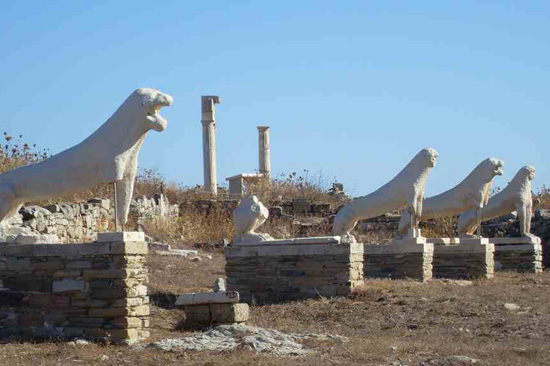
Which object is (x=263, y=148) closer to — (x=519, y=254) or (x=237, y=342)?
(x=519, y=254)

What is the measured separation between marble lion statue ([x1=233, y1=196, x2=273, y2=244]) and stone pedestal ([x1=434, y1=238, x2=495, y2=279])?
185 inches

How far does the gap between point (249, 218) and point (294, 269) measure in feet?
3.54

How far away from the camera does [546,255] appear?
916 inches

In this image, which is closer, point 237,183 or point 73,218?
point 73,218

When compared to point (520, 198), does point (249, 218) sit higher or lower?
lower

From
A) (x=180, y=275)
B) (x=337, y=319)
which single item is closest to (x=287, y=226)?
(x=180, y=275)

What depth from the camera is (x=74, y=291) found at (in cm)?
1052

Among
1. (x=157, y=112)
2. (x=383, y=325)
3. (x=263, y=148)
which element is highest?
(x=263, y=148)

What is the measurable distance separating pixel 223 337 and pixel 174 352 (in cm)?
86

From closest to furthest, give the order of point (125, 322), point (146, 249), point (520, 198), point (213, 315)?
point (125, 322) < point (146, 249) < point (213, 315) < point (520, 198)

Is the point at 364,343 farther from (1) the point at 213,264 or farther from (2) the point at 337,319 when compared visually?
(1) the point at 213,264

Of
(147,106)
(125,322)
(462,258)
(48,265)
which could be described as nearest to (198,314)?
(125,322)

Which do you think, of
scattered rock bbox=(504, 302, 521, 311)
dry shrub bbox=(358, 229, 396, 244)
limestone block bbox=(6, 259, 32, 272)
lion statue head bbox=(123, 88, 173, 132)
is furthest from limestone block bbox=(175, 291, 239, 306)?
dry shrub bbox=(358, 229, 396, 244)

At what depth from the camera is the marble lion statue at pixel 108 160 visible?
10.5 m
